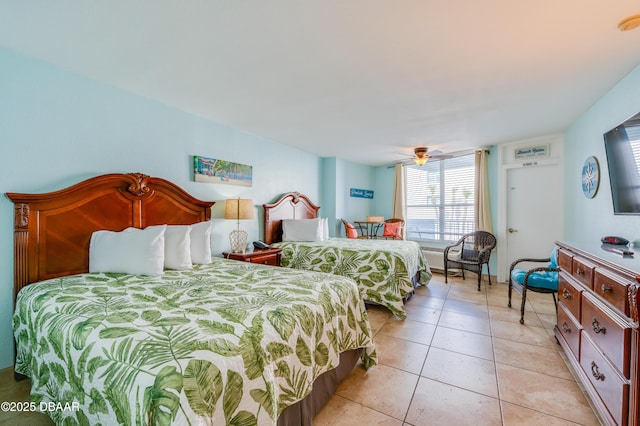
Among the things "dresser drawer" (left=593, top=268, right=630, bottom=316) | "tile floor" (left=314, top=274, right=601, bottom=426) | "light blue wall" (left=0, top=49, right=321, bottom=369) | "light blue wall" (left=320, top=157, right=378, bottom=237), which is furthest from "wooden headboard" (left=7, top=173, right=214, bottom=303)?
"dresser drawer" (left=593, top=268, right=630, bottom=316)

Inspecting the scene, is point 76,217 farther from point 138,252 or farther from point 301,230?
point 301,230

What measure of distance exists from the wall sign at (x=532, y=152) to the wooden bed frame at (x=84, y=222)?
4289 mm

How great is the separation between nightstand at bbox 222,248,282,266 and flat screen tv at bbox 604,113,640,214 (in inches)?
137

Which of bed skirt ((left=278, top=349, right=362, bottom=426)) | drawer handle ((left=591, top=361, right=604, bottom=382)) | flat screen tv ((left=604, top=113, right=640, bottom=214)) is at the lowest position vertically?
bed skirt ((left=278, top=349, right=362, bottom=426))

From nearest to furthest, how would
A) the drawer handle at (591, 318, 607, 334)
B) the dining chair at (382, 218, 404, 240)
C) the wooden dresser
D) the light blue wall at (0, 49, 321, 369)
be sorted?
the wooden dresser < the drawer handle at (591, 318, 607, 334) < the light blue wall at (0, 49, 321, 369) < the dining chair at (382, 218, 404, 240)

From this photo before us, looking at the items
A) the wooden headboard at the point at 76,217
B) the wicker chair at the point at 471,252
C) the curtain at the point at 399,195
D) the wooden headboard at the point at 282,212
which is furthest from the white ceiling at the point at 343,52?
the curtain at the point at 399,195

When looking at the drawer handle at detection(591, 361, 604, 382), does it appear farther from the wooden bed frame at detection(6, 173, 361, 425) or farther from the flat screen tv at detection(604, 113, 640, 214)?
the wooden bed frame at detection(6, 173, 361, 425)

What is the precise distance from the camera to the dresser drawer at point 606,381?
1.29 m

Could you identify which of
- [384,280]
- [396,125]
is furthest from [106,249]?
[396,125]

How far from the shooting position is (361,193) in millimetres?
6254

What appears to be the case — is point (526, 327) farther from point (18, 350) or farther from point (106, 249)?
point (18, 350)

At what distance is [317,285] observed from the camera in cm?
190

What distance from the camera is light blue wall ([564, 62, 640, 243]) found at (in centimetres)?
221

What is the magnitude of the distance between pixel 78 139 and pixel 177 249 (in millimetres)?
1255
